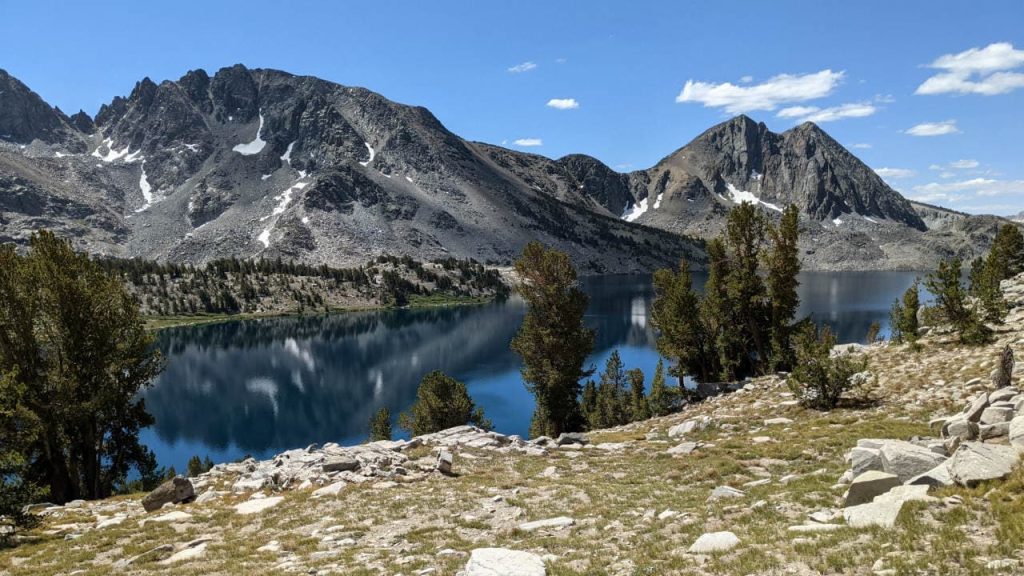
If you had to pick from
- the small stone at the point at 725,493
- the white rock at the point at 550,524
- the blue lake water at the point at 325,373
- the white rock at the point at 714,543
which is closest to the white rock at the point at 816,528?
the white rock at the point at 714,543

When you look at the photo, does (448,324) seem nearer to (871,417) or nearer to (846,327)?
(846,327)

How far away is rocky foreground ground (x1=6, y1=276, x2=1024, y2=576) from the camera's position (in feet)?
35.1

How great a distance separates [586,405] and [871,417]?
45.9 metres

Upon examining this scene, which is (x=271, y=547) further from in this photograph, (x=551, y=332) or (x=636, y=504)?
(x=551, y=332)

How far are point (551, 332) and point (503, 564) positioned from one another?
36062 millimetres

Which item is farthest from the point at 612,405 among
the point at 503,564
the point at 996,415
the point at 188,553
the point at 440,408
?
the point at 503,564

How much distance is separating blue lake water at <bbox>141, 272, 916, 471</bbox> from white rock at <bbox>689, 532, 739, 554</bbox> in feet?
169

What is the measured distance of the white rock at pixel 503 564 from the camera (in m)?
11.2

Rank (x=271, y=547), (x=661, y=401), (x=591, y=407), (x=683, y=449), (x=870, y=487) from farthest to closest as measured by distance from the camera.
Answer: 1. (x=591, y=407)
2. (x=661, y=401)
3. (x=683, y=449)
4. (x=271, y=547)
5. (x=870, y=487)

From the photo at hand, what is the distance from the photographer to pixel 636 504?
56.4 feet

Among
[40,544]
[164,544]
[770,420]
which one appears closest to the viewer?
[164,544]

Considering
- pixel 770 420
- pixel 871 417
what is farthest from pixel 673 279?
pixel 871 417

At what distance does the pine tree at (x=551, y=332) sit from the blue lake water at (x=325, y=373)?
15.6m

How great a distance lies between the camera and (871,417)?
25.2m
